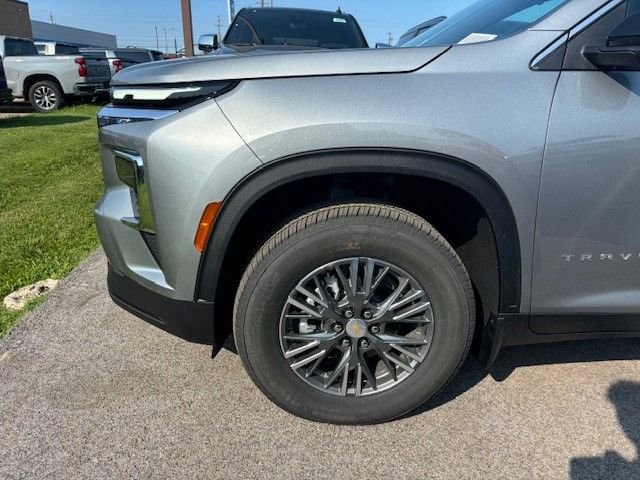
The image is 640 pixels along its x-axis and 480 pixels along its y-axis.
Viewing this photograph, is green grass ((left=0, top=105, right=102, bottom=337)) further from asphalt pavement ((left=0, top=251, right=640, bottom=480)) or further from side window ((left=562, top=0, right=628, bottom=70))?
side window ((left=562, top=0, right=628, bottom=70))

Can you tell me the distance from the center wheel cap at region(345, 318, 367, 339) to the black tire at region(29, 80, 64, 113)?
42.4 feet

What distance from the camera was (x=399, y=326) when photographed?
2137 mm

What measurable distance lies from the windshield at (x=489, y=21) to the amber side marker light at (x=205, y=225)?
117cm

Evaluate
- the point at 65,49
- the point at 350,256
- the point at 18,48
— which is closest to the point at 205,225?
the point at 350,256

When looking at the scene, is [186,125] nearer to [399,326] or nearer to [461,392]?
[399,326]

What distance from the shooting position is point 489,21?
229cm

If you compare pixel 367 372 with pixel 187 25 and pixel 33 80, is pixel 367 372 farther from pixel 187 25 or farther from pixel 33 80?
pixel 33 80

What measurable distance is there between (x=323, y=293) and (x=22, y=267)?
2.68 m

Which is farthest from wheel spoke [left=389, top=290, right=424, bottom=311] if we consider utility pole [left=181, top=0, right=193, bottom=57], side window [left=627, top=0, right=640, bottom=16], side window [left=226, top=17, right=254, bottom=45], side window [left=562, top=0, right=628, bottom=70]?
utility pole [left=181, top=0, right=193, bottom=57]

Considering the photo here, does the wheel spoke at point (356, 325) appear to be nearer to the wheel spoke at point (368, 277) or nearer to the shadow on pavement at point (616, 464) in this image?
the wheel spoke at point (368, 277)

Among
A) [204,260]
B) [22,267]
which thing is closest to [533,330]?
[204,260]

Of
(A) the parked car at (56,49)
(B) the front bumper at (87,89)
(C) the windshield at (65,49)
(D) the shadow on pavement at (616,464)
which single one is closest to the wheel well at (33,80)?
(B) the front bumper at (87,89)

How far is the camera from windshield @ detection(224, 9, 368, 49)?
569 cm

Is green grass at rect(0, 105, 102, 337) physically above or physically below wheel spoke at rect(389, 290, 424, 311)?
below
